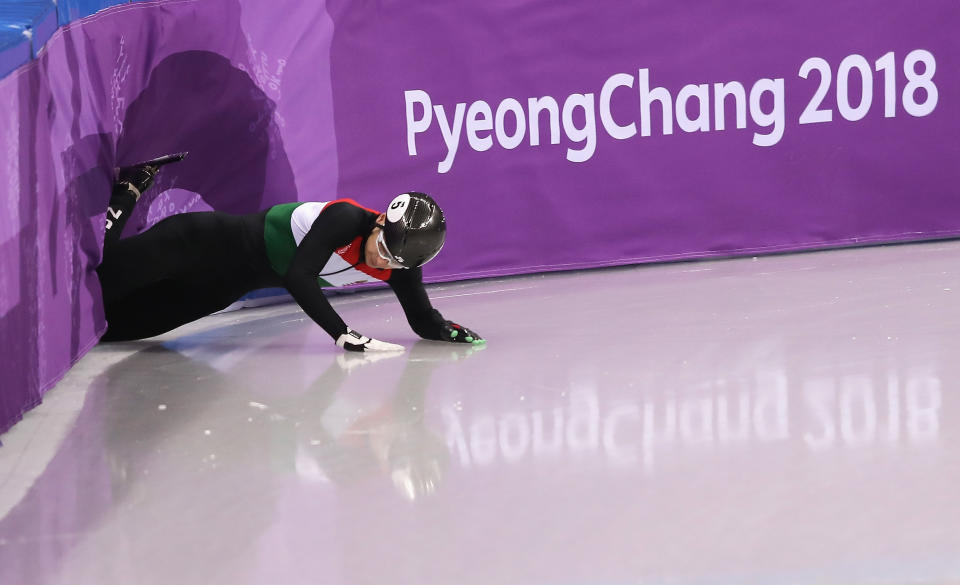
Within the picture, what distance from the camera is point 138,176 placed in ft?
15.8

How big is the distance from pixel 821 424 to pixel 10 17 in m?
2.78

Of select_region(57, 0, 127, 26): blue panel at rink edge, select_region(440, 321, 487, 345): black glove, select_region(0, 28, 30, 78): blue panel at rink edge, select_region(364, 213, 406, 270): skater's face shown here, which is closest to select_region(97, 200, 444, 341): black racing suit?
select_region(440, 321, 487, 345): black glove

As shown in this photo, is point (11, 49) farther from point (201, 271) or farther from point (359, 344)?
point (359, 344)

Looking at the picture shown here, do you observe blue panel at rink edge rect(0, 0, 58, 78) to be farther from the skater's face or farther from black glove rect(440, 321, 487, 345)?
black glove rect(440, 321, 487, 345)

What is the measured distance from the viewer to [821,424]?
9.86ft

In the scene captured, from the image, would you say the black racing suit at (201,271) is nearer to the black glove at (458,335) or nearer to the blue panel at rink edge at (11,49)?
the black glove at (458,335)

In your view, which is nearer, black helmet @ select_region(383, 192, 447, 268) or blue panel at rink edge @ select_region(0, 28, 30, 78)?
blue panel at rink edge @ select_region(0, 28, 30, 78)

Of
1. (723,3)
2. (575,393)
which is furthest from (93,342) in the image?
(723,3)

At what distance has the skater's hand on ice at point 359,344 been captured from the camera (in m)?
4.29

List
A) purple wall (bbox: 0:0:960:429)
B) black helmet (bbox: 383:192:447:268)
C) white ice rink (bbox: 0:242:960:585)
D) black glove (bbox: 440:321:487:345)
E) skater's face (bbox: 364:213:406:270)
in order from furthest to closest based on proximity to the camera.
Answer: purple wall (bbox: 0:0:960:429), black glove (bbox: 440:321:487:345), skater's face (bbox: 364:213:406:270), black helmet (bbox: 383:192:447:268), white ice rink (bbox: 0:242:960:585)

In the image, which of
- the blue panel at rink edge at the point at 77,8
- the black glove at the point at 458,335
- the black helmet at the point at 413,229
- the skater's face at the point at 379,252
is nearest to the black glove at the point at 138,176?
the blue panel at rink edge at the point at 77,8

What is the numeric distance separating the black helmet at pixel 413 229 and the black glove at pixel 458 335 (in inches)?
19.0

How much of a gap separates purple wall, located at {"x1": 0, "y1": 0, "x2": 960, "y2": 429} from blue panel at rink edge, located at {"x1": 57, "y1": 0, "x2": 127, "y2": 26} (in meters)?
0.68

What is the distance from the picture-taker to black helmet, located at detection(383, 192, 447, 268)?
13.1 feet
